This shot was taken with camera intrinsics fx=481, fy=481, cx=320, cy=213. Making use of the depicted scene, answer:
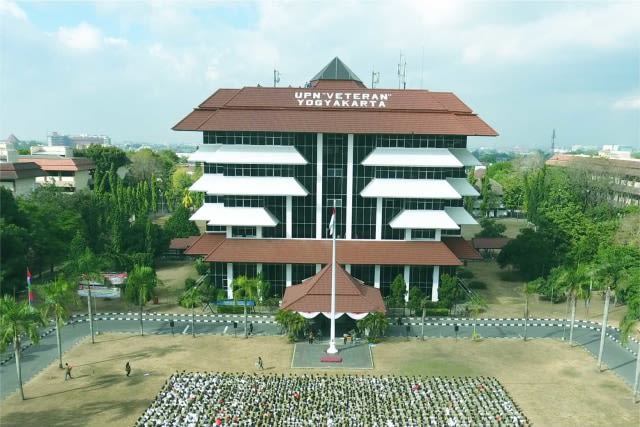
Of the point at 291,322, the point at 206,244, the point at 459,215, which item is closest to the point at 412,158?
the point at 459,215

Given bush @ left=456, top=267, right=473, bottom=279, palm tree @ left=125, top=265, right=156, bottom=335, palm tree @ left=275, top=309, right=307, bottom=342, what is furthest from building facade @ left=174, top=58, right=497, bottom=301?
bush @ left=456, top=267, right=473, bottom=279

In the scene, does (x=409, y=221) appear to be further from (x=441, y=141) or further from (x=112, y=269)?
(x=112, y=269)

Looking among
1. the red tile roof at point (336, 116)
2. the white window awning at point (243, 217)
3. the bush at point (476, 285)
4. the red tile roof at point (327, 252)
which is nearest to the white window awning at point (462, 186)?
the red tile roof at point (336, 116)

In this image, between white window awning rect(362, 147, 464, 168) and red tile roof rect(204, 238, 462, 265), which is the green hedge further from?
white window awning rect(362, 147, 464, 168)

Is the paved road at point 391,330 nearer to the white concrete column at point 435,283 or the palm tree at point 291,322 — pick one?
the palm tree at point 291,322

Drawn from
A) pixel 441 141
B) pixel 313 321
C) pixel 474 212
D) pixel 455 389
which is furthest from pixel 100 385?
pixel 474 212

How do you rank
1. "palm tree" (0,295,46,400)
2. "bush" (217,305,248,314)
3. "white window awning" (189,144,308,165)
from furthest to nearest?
1. "white window awning" (189,144,308,165)
2. "bush" (217,305,248,314)
3. "palm tree" (0,295,46,400)
